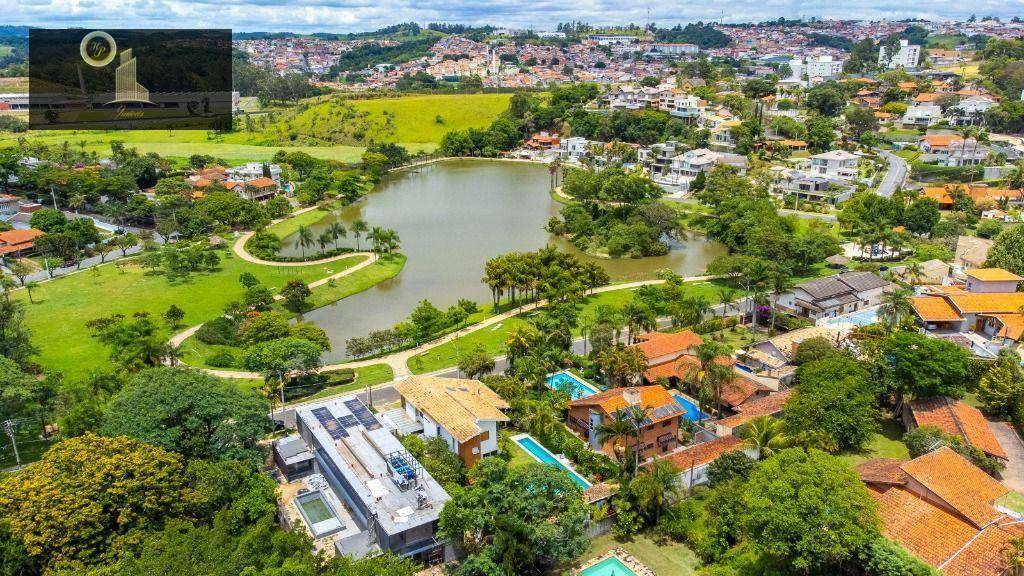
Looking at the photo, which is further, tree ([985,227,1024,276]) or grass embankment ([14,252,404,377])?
tree ([985,227,1024,276])

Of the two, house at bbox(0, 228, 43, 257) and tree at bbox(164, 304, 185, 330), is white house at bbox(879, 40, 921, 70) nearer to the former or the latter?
tree at bbox(164, 304, 185, 330)

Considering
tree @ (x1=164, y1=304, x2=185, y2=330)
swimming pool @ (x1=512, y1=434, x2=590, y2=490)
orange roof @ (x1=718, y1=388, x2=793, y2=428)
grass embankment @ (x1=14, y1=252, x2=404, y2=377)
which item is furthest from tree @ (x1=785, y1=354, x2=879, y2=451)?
tree @ (x1=164, y1=304, x2=185, y2=330)

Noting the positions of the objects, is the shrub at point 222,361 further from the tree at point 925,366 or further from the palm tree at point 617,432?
the tree at point 925,366

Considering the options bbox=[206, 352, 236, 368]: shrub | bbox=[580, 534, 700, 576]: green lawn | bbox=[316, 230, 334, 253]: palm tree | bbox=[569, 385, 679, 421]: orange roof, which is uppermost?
bbox=[316, 230, 334, 253]: palm tree

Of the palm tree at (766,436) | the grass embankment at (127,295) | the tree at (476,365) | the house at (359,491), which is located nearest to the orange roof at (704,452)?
the palm tree at (766,436)


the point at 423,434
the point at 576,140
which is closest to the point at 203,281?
the point at 423,434
